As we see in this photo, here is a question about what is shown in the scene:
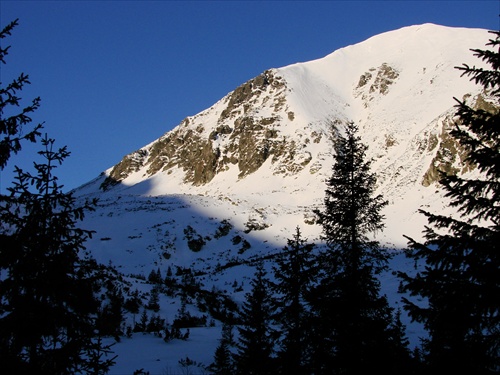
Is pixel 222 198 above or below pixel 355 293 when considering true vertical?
above

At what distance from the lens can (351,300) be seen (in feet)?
35.0

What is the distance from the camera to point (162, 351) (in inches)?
880

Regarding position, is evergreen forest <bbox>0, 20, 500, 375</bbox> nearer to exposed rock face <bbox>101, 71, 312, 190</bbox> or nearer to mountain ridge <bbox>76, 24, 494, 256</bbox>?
mountain ridge <bbox>76, 24, 494, 256</bbox>

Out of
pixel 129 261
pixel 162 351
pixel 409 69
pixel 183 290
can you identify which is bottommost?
pixel 162 351

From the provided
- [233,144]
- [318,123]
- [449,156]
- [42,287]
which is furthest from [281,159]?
[42,287]

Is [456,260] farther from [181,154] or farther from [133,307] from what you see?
[181,154]

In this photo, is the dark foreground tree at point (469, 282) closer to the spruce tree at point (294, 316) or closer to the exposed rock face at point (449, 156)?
the spruce tree at point (294, 316)

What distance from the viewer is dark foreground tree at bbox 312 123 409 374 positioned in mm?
9969

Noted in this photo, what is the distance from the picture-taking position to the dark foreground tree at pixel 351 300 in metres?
9.97

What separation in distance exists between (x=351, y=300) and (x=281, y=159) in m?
108

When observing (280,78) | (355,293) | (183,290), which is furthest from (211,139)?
(355,293)

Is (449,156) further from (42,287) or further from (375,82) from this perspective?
(375,82)

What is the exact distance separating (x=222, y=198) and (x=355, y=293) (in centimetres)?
7937

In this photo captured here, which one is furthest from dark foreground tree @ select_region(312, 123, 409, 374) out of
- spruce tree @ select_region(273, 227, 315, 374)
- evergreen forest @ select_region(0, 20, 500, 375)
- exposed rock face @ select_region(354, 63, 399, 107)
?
exposed rock face @ select_region(354, 63, 399, 107)
